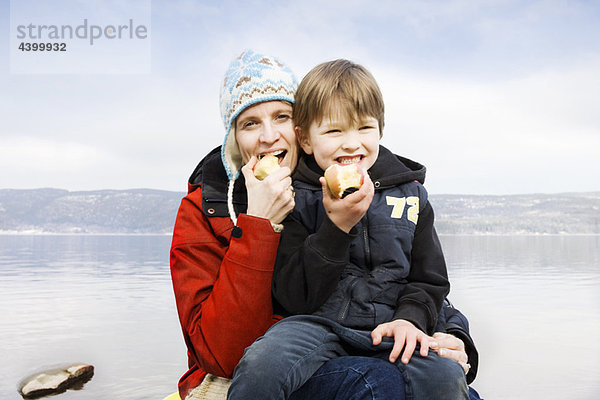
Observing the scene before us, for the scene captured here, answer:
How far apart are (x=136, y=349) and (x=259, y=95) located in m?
22.6

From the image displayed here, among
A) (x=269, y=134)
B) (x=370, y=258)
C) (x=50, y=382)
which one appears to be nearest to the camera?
(x=370, y=258)

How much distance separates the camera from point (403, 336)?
2576 millimetres

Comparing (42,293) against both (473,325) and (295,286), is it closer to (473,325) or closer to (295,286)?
(473,325)

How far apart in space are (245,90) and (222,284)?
3.44 ft

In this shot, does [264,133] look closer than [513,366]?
Yes

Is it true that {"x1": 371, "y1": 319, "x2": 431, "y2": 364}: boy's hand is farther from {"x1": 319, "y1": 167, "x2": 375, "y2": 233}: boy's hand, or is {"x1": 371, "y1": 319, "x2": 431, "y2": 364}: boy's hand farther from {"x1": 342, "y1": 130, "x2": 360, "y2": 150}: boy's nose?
{"x1": 342, "y1": 130, "x2": 360, "y2": 150}: boy's nose

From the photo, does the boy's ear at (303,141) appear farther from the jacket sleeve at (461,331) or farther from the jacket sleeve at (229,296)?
the jacket sleeve at (461,331)

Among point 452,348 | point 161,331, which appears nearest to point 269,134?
point 452,348

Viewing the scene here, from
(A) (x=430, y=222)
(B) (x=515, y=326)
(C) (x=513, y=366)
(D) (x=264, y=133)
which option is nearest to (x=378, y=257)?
(A) (x=430, y=222)

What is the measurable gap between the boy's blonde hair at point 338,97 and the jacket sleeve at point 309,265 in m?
0.60

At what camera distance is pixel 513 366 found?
72.1 feet

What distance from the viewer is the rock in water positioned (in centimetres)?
1666

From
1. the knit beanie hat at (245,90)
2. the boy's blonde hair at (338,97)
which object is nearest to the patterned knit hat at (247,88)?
the knit beanie hat at (245,90)

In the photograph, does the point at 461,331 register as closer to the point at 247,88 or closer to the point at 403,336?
the point at 403,336
